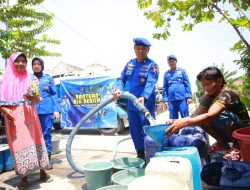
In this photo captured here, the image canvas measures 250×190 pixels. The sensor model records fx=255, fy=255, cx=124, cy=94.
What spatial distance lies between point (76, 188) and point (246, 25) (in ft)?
8.95

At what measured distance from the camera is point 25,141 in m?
3.42

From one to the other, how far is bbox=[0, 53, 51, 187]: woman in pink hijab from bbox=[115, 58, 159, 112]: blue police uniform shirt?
1266 mm

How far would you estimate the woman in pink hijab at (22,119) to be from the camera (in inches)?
132

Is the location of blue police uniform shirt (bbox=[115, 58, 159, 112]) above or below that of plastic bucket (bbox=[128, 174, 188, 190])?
above

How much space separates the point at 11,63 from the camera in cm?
355

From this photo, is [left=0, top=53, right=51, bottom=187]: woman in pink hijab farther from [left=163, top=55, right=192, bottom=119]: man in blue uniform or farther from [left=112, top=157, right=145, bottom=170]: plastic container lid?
[left=163, top=55, right=192, bottom=119]: man in blue uniform

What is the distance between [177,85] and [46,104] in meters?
3.37

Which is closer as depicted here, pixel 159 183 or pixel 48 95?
pixel 159 183

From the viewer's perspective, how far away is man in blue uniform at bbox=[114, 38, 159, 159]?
355cm

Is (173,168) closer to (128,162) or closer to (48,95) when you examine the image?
(128,162)

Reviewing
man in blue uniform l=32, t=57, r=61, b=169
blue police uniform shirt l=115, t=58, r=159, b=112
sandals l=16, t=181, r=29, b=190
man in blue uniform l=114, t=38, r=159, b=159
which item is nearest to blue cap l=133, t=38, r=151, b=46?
man in blue uniform l=114, t=38, r=159, b=159

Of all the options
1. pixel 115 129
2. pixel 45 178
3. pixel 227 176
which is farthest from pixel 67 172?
pixel 115 129

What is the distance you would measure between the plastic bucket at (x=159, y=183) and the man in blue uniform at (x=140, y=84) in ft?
6.12

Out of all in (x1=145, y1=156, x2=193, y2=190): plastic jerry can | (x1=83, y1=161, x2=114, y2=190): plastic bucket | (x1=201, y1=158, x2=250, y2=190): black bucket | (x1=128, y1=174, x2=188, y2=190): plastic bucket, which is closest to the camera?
(x1=128, y1=174, x2=188, y2=190): plastic bucket
